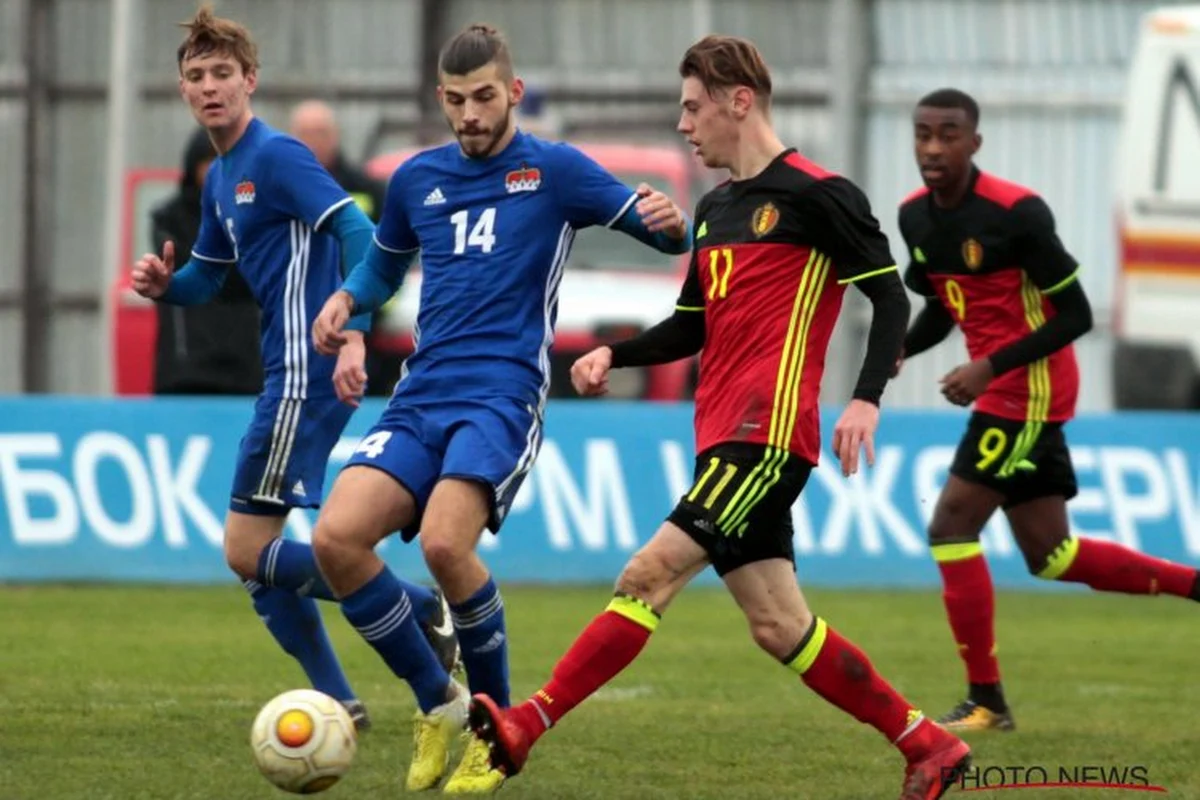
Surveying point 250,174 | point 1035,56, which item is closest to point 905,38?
point 1035,56

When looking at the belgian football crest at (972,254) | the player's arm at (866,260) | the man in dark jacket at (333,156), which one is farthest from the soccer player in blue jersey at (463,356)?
the man in dark jacket at (333,156)

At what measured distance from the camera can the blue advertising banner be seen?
13.9m

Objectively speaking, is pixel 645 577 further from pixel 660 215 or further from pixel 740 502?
pixel 660 215

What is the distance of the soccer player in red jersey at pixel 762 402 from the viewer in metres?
7.05

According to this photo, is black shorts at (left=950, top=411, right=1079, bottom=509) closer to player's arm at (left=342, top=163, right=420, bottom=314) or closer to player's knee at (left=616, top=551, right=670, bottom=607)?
player's arm at (left=342, top=163, right=420, bottom=314)

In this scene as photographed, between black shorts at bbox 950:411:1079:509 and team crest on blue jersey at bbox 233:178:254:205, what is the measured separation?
2.74 meters

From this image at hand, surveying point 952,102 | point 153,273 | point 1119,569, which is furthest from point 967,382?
point 153,273

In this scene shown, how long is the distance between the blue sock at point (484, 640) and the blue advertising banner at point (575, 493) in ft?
19.8

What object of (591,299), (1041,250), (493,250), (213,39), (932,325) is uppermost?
(213,39)

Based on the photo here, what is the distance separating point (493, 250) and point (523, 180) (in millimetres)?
239

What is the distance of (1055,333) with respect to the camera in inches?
358

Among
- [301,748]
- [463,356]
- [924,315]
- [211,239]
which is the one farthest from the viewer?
[924,315]

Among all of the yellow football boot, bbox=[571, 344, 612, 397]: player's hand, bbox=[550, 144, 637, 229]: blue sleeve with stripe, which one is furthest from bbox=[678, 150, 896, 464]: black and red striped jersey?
the yellow football boot

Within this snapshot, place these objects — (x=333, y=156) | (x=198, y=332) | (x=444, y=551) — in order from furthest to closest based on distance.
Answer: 1. (x=333, y=156)
2. (x=198, y=332)
3. (x=444, y=551)
